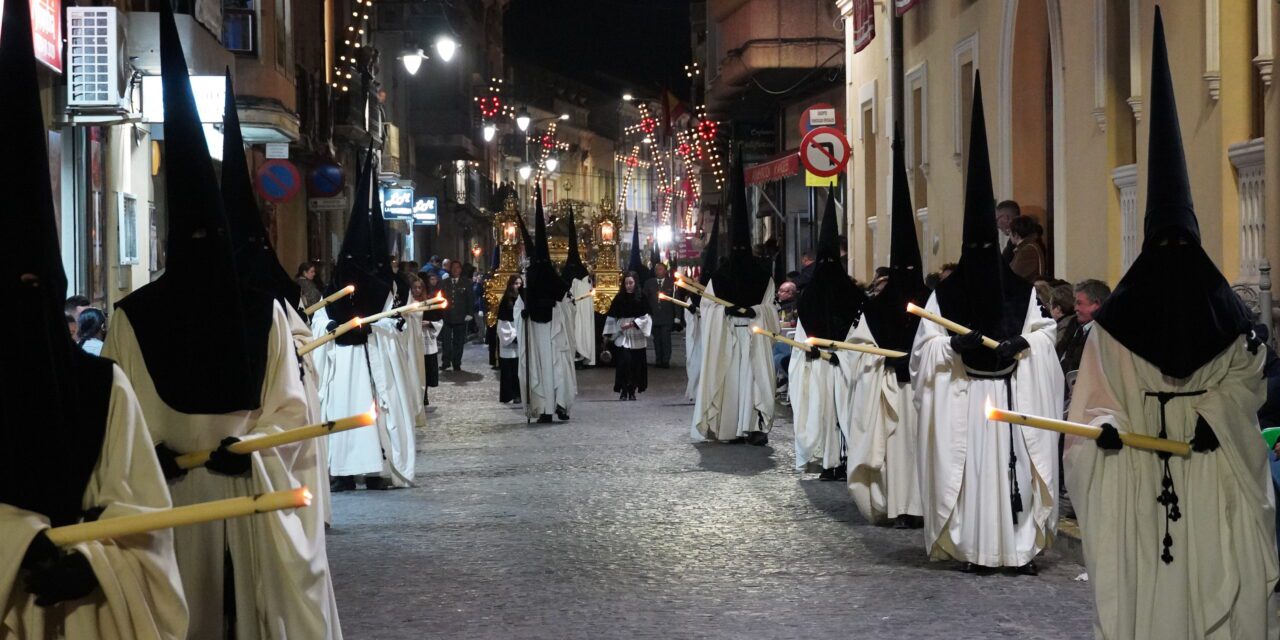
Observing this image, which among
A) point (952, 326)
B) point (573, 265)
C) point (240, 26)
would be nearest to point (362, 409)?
point (952, 326)

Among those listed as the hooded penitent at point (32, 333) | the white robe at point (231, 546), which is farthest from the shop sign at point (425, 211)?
the hooded penitent at point (32, 333)

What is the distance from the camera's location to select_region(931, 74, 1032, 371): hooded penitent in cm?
1012

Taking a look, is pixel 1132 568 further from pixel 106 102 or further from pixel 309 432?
pixel 106 102

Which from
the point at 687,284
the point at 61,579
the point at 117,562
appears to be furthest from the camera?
the point at 687,284

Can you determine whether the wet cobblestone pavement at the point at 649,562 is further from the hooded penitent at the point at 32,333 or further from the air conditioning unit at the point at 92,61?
the air conditioning unit at the point at 92,61

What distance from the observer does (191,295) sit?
21.3 ft

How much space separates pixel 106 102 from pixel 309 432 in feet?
40.6

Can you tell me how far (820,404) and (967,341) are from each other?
5.33m

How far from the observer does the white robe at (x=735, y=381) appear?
17.8 meters

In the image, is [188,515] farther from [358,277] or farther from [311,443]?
[358,277]

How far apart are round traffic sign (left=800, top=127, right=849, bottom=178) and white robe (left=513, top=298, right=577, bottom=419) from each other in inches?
142

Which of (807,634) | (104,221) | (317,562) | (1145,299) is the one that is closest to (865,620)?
(807,634)

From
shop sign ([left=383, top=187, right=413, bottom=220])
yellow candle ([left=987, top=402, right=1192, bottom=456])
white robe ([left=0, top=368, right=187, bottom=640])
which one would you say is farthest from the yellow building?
shop sign ([left=383, top=187, right=413, bottom=220])

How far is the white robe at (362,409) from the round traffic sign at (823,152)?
8.37 m
